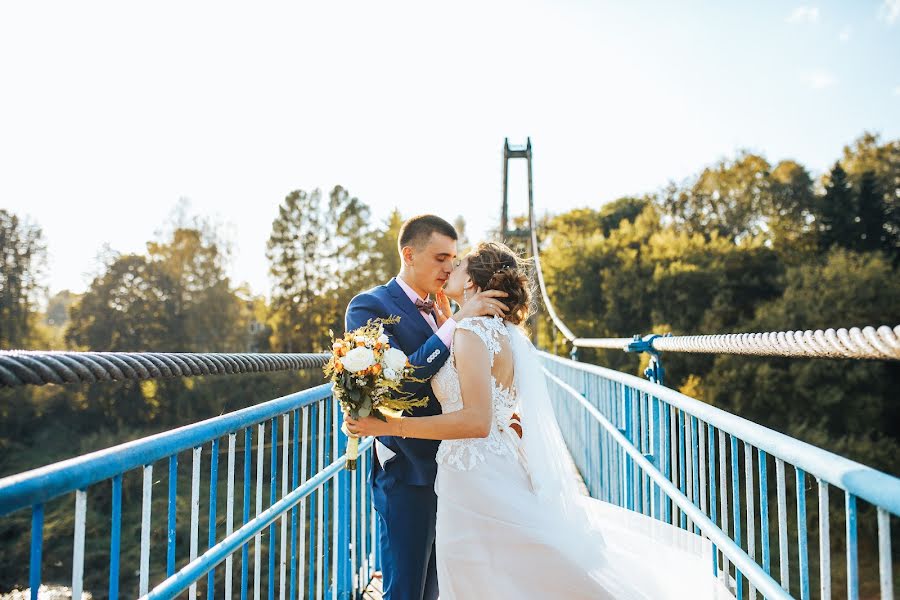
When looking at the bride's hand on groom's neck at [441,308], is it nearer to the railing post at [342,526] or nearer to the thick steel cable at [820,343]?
the railing post at [342,526]

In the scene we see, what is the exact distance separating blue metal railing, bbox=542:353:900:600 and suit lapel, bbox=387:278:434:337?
0.83 m

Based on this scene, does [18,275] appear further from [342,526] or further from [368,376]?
[368,376]

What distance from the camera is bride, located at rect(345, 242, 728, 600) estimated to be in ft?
5.98

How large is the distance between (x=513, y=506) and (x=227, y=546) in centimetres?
82

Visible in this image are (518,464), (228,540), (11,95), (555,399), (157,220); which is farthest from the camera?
(11,95)

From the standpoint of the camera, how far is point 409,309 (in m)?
2.52

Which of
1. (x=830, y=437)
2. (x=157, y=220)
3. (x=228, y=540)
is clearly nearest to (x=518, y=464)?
(x=228, y=540)

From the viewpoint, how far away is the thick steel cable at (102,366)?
96 centimetres

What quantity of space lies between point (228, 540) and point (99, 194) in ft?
140

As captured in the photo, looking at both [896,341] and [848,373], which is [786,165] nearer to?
[848,373]

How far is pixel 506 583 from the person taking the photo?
1.88 m

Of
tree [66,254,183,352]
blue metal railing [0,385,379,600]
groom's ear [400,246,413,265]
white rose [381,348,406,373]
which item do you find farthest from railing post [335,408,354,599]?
tree [66,254,183,352]

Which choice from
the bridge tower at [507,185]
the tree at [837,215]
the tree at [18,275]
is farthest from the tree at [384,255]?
the tree at [837,215]

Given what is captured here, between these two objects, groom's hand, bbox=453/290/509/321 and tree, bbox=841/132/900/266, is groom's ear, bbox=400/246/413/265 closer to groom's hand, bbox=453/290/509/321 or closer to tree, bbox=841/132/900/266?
groom's hand, bbox=453/290/509/321
